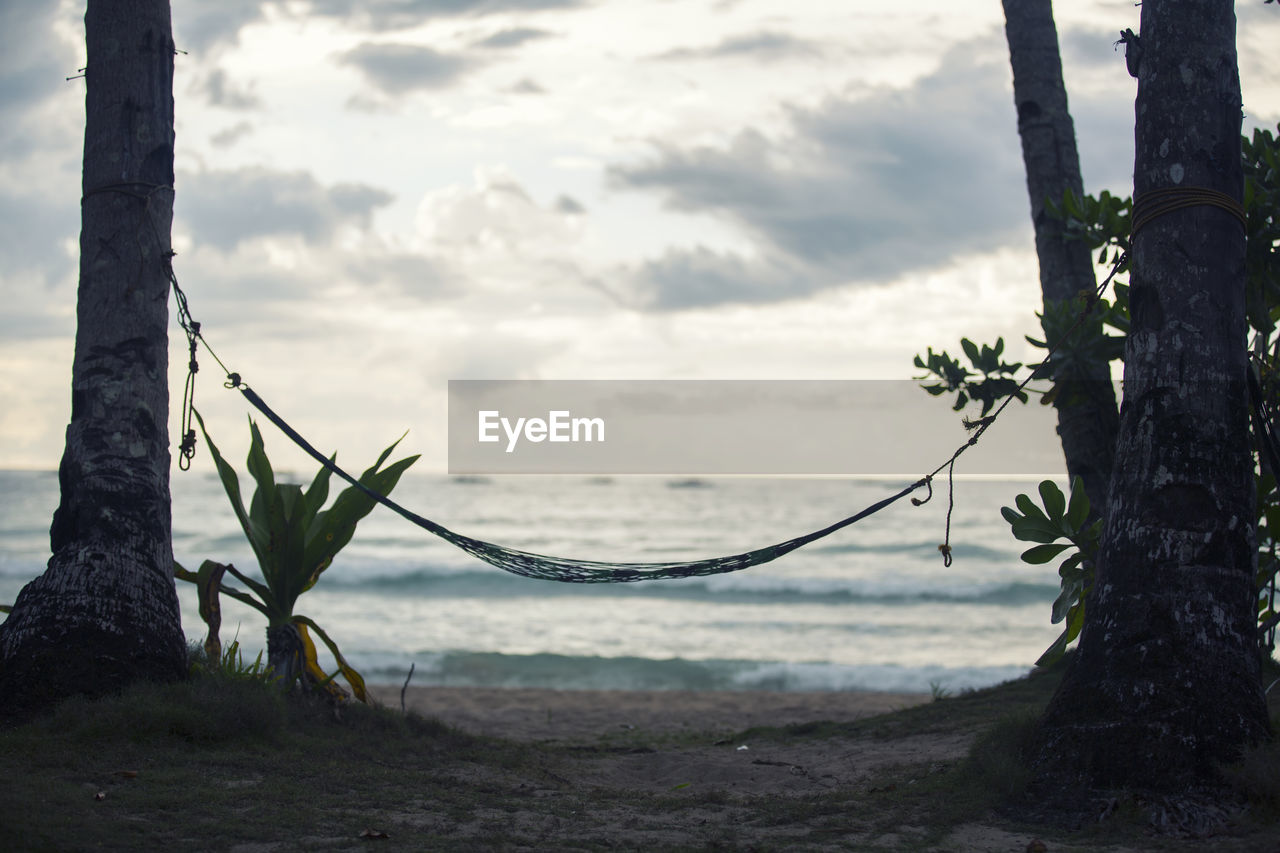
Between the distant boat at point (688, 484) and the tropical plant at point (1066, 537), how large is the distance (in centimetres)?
4705

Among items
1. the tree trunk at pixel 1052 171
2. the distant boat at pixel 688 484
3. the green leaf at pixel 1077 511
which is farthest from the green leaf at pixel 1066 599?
the distant boat at pixel 688 484

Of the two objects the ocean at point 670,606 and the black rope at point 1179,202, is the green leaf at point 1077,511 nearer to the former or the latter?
the black rope at point 1179,202

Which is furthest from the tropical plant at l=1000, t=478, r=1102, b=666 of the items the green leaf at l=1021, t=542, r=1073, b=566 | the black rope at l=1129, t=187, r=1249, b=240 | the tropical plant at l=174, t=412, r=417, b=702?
the tropical plant at l=174, t=412, r=417, b=702

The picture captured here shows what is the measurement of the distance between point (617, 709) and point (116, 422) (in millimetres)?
5653

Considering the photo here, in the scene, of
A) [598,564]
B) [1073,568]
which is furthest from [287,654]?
[1073,568]

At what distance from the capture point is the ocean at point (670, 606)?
1312cm

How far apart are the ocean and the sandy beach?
4.66 feet

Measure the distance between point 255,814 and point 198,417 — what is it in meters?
2.42

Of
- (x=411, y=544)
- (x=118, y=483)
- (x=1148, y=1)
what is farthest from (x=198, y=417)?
(x=411, y=544)

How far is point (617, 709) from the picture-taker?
9.32 metres

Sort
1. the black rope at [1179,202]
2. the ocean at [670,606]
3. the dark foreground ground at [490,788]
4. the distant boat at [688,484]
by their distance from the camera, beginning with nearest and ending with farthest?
the dark foreground ground at [490,788] → the black rope at [1179,202] → the ocean at [670,606] → the distant boat at [688,484]

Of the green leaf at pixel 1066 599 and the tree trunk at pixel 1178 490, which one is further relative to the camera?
the green leaf at pixel 1066 599

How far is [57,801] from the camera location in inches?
136

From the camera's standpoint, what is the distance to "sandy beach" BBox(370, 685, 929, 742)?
795 cm
